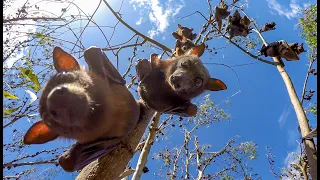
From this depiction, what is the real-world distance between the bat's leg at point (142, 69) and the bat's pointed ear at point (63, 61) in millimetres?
403

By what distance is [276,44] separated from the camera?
2.87 m

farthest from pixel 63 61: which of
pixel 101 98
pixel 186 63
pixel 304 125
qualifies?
pixel 304 125

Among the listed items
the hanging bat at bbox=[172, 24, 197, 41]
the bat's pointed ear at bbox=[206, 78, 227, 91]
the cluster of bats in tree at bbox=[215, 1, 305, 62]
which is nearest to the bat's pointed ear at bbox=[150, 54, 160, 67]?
the bat's pointed ear at bbox=[206, 78, 227, 91]

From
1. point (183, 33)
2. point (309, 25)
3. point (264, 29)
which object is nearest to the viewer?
point (183, 33)

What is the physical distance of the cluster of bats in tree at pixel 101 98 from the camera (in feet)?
5.04

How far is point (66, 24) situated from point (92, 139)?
1.28 m

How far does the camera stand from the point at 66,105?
144cm

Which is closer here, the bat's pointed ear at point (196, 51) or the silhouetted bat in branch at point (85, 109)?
the silhouetted bat in branch at point (85, 109)

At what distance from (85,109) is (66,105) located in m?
0.10

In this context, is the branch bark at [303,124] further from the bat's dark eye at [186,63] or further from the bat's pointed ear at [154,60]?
the bat's pointed ear at [154,60]

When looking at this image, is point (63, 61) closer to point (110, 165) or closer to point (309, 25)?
point (110, 165)

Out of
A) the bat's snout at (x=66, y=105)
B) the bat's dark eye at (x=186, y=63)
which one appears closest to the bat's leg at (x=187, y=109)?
the bat's dark eye at (x=186, y=63)


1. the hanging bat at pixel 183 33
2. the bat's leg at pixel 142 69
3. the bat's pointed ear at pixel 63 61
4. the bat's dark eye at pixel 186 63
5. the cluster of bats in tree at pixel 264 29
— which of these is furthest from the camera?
the hanging bat at pixel 183 33

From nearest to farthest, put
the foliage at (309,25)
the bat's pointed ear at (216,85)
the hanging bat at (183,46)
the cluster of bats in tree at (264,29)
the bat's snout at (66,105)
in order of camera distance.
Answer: the bat's snout at (66,105), the bat's pointed ear at (216,85), the hanging bat at (183,46), the cluster of bats in tree at (264,29), the foliage at (309,25)
